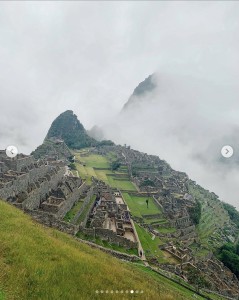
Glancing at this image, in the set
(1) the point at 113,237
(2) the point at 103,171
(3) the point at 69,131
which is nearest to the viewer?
(1) the point at 113,237

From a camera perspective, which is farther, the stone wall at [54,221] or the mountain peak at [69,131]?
the mountain peak at [69,131]

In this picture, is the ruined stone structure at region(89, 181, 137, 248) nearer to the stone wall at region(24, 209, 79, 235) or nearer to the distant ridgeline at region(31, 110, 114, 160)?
the stone wall at region(24, 209, 79, 235)

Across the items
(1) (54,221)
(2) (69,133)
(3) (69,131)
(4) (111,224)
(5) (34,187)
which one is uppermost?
(3) (69,131)

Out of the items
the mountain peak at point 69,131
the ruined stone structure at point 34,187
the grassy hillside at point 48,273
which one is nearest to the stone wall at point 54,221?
the ruined stone structure at point 34,187

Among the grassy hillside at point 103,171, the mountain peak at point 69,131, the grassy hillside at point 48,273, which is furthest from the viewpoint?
the mountain peak at point 69,131

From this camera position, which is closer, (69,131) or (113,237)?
(113,237)

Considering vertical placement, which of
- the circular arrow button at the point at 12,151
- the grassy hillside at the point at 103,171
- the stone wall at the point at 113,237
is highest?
the grassy hillside at the point at 103,171

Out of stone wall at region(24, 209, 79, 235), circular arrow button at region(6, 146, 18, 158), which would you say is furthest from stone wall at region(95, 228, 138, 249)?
circular arrow button at region(6, 146, 18, 158)

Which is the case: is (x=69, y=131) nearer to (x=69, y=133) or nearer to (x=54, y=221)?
(x=69, y=133)

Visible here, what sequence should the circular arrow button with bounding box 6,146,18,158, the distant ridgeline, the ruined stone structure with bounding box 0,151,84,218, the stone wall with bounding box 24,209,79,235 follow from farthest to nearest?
1. the distant ridgeline
2. the circular arrow button with bounding box 6,146,18,158
3. the ruined stone structure with bounding box 0,151,84,218
4. the stone wall with bounding box 24,209,79,235

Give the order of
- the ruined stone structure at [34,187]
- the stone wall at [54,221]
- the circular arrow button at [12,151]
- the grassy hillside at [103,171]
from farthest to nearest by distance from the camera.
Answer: the grassy hillside at [103,171] → the circular arrow button at [12,151] → the ruined stone structure at [34,187] → the stone wall at [54,221]


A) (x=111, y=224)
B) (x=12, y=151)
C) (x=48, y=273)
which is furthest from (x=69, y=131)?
(x=48, y=273)

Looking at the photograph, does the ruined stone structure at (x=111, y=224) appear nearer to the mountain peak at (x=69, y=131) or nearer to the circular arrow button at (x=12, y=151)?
the circular arrow button at (x=12, y=151)
